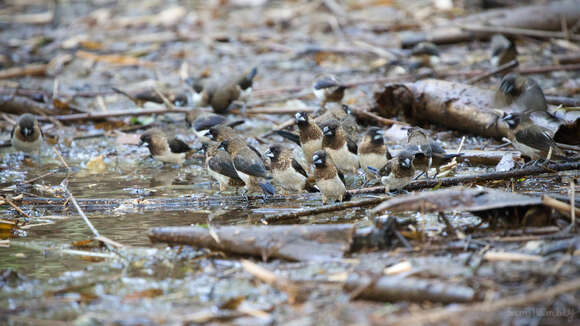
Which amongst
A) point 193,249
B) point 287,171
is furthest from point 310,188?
point 193,249

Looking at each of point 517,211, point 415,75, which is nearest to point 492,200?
point 517,211

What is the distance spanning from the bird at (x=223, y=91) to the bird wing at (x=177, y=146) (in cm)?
202

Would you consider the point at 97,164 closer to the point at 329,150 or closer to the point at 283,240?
the point at 329,150

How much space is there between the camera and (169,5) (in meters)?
17.8

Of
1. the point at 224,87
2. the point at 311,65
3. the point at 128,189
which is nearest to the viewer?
the point at 128,189

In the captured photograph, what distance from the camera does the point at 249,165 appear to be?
642cm

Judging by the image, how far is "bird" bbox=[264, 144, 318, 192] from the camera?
629cm

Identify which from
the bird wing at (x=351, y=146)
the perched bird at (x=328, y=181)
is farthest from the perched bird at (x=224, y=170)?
the bird wing at (x=351, y=146)

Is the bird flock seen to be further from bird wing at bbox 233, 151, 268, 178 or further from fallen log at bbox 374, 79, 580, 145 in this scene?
fallen log at bbox 374, 79, 580, 145

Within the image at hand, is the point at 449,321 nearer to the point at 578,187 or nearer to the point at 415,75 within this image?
the point at 578,187

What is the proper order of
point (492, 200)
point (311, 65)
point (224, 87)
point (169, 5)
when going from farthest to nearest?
point (169, 5), point (311, 65), point (224, 87), point (492, 200)

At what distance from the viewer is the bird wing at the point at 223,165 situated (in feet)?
21.5

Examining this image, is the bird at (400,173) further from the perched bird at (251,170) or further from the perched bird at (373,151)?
the perched bird at (251,170)

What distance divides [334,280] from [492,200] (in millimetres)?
1300
